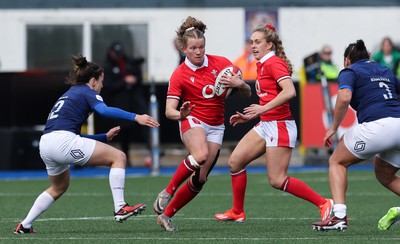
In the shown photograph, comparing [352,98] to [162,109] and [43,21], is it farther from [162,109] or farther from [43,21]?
[43,21]

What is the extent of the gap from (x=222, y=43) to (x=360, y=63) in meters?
14.1

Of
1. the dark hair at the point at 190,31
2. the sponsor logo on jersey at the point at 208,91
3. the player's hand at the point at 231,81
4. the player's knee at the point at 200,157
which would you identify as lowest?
the player's knee at the point at 200,157

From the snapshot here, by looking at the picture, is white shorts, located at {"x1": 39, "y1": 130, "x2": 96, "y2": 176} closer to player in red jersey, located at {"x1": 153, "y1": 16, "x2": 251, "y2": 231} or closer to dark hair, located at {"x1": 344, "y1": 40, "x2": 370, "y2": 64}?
player in red jersey, located at {"x1": 153, "y1": 16, "x2": 251, "y2": 231}

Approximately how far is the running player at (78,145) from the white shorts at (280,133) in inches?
60.7

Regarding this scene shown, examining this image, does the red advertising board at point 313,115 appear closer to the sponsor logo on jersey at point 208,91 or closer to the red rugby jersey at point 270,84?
the red rugby jersey at point 270,84

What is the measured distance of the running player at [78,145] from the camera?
10633 mm

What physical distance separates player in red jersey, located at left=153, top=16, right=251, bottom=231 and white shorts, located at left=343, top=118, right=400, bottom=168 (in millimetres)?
1280

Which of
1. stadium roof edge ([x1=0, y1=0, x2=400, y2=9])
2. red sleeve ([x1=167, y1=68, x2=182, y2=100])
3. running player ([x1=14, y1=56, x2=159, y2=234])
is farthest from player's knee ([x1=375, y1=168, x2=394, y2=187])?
stadium roof edge ([x1=0, y1=0, x2=400, y2=9])

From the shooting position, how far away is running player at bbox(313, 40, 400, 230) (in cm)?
1039

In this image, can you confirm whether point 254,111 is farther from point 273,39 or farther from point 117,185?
point 117,185

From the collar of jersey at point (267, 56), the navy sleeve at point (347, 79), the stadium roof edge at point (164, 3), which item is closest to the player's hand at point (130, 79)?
the stadium roof edge at point (164, 3)

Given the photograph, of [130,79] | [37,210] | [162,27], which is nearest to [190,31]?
[37,210]

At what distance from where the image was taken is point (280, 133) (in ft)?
37.4

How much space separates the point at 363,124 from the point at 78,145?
101 inches
